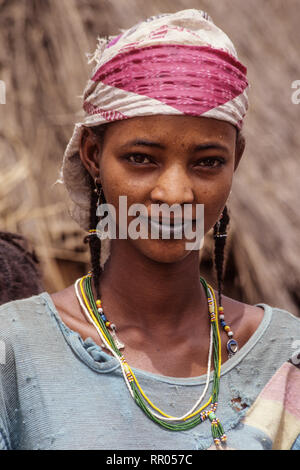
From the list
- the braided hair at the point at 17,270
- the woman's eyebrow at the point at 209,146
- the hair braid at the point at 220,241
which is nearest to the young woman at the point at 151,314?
the woman's eyebrow at the point at 209,146

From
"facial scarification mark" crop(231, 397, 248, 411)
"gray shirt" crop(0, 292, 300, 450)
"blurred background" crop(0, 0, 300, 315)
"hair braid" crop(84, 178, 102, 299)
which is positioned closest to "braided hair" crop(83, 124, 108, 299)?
"hair braid" crop(84, 178, 102, 299)

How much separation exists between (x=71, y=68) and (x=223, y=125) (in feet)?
7.26

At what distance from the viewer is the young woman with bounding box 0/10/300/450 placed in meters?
1.33

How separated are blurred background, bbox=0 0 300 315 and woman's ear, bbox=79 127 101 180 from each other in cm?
168

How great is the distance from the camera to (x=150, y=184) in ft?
4.36

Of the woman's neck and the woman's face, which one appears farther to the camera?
the woman's neck

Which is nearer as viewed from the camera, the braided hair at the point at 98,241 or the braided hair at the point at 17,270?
the braided hair at the point at 98,241

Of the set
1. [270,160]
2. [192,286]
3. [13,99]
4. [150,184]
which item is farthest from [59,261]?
[150,184]

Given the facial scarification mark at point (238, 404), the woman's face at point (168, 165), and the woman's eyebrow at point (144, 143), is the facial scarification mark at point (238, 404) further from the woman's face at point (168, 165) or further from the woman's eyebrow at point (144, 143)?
the woman's eyebrow at point (144, 143)

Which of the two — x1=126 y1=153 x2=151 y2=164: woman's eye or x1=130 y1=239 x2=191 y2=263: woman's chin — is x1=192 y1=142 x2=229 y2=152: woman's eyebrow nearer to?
x1=126 y1=153 x2=151 y2=164: woman's eye

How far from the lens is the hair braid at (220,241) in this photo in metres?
1.63
